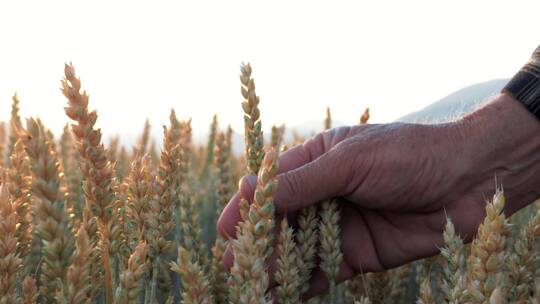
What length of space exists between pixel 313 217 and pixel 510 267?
49 centimetres

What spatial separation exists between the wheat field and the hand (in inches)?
4.4

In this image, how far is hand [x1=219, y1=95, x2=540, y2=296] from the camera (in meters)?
1.64

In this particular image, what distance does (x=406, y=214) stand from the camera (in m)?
1.92

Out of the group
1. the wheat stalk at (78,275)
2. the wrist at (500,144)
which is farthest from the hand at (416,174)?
the wheat stalk at (78,275)

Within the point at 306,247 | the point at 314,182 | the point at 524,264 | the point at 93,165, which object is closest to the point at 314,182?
the point at 314,182

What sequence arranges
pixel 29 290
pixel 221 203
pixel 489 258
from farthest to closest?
pixel 221 203, pixel 29 290, pixel 489 258

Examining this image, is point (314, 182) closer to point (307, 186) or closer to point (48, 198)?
point (307, 186)

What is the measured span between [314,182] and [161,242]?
0.47m

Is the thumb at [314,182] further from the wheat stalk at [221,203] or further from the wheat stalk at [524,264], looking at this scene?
the wheat stalk at [524,264]

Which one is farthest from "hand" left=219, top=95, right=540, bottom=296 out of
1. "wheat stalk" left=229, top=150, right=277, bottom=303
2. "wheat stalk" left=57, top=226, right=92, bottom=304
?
"wheat stalk" left=57, top=226, right=92, bottom=304

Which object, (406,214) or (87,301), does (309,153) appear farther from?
(87,301)

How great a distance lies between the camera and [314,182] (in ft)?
4.77

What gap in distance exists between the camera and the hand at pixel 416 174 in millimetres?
1637

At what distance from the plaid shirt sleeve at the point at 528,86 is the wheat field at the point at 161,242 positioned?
0.50 meters
